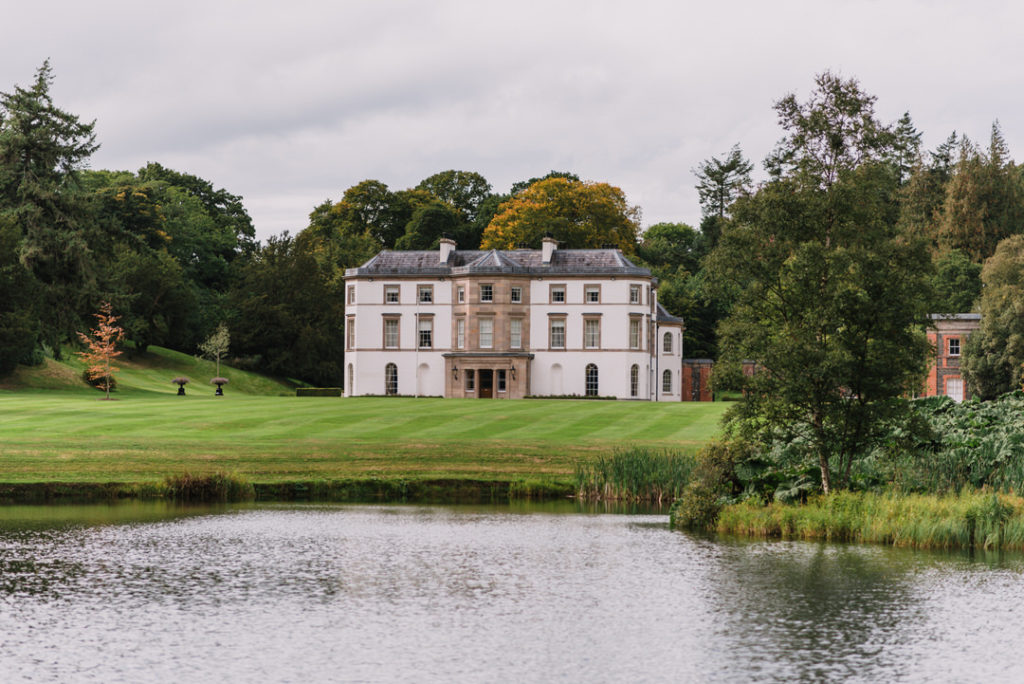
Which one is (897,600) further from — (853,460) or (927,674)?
(853,460)

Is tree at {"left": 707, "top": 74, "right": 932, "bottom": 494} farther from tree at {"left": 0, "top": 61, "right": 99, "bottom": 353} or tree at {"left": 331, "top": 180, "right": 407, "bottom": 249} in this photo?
tree at {"left": 331, "top": 180, "right": 407, "bottom": 249}

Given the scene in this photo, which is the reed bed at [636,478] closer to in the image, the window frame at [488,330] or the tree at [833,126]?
the tree at [833,126]

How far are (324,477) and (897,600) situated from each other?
21.2 meters

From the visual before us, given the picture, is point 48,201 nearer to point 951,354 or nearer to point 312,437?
point 312,437

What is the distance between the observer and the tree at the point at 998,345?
2773 inches

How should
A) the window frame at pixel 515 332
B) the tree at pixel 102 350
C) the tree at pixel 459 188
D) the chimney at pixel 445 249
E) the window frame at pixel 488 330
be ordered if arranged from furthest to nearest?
the tree at pixel 459 188, the chimney at pixel 445 249, the window frame at pixel 515 332, the window frame at pixel 488 330, the tree at pixel 102 350

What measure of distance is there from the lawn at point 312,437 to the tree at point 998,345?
78.5ft

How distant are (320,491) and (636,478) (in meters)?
9.46

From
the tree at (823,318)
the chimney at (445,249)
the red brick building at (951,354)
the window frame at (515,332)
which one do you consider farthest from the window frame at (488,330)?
the tree at (823,318)

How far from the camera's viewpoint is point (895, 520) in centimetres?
2478

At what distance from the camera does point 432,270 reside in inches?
3342

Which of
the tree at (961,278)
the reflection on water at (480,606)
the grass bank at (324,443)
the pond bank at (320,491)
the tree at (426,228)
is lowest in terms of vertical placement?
the reflection on water at (480,606)

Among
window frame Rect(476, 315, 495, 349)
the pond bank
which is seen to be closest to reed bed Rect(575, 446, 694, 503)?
the pond bank

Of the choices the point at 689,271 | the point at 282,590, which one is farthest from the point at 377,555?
the point at 689,271
